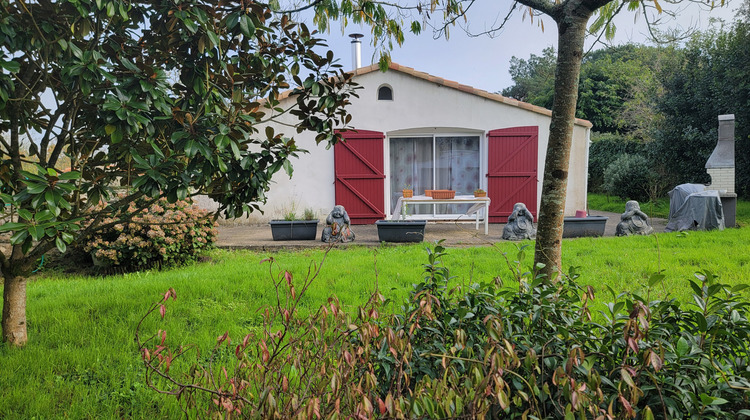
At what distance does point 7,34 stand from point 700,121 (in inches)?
693

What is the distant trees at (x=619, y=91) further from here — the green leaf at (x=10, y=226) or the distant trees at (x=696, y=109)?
the green leaf at (x=10, y=226)

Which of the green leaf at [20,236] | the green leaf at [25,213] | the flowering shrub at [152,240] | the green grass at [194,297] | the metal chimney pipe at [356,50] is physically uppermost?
the metal chimney pipe at [356,50]

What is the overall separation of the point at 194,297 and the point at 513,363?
360 centimetres

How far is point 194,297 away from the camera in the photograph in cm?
439

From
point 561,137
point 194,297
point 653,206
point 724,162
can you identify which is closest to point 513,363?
point 561,137

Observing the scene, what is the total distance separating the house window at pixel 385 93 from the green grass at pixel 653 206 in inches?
249

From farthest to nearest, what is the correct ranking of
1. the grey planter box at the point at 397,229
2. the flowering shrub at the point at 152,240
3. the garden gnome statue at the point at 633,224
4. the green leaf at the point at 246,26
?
the garden gnome statue at the point at 633,224 < the grey planter box at the point at 397,229 < the flowering shrub at the point at 152,240 < the green leaf at the point at 246,26

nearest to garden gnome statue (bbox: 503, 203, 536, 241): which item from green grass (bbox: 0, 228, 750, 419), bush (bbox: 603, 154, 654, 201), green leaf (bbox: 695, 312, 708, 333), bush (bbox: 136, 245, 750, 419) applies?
green grass (bbox: 0, 228, 750, 419)

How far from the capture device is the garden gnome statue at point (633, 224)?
8844mm

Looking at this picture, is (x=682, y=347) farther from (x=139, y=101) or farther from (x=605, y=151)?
(x=605, y=151)

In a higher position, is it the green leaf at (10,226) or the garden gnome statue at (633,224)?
the green leaf at (10,226)

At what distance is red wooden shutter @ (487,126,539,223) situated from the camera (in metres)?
11.6

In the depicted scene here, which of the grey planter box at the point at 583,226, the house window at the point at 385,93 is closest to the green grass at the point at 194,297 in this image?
the grey planter box at the point at 583,226

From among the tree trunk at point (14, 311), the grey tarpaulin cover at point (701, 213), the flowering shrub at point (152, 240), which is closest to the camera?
the tree trunk at point (14, 311)
